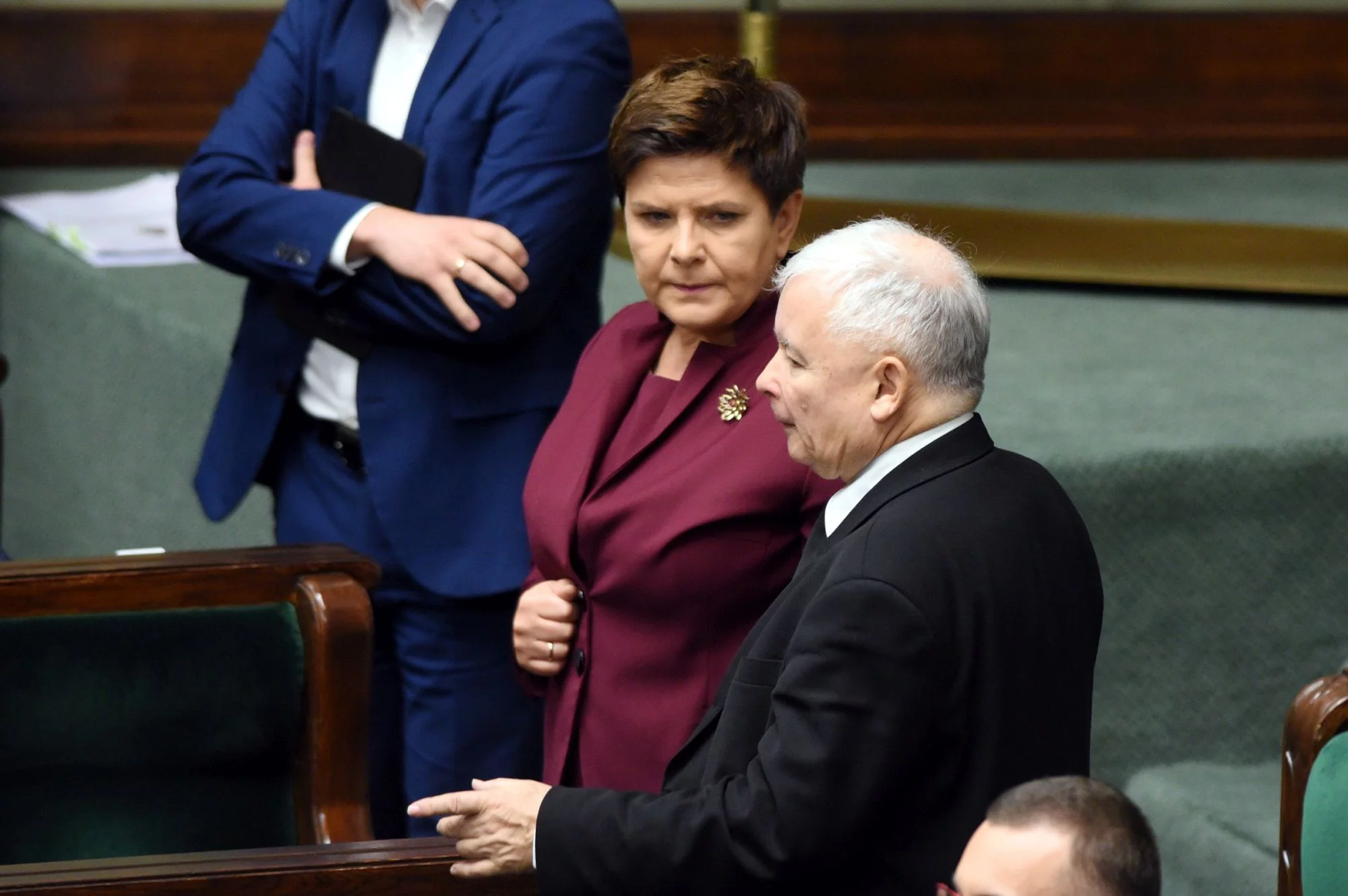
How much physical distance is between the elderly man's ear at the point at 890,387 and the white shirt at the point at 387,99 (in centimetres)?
100

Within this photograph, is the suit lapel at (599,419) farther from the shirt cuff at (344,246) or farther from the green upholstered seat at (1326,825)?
the green upholstered seat at (1326,825)

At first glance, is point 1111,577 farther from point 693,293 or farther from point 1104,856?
point 1104,856

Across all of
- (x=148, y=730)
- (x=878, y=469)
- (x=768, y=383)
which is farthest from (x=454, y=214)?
(x=878, y=469)

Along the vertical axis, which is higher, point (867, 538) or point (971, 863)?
point (867, 538)

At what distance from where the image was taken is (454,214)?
244 cm

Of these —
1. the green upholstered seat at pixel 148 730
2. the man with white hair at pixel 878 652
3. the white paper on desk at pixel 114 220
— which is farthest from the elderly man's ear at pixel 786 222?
the white paper on desk at pixel 114 220

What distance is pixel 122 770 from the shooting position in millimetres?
2303

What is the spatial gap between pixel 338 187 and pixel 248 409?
0.33 m

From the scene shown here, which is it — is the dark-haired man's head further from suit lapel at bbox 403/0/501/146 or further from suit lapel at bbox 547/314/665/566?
suit lapel at bbox 403/0/501/146

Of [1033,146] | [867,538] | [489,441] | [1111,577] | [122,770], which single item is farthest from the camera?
[1033,146]

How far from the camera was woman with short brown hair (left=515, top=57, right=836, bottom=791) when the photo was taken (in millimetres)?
1878


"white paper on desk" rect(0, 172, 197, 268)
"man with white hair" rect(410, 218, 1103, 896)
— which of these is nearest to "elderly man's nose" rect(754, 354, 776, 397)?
"man with white hair" rect(410, 218, 1103, 896)

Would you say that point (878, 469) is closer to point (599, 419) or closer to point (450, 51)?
point (599, 419)

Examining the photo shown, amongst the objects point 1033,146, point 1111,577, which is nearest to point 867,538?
point 1111,577
